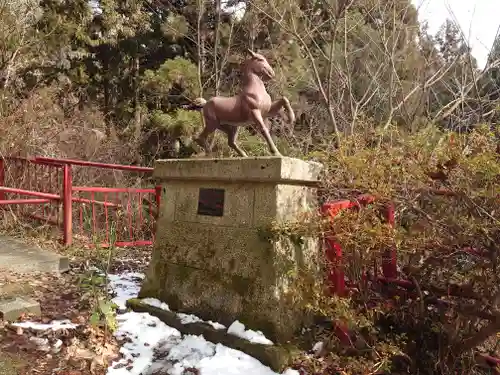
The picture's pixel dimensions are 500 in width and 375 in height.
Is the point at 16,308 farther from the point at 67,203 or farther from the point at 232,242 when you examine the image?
the point at 67,203

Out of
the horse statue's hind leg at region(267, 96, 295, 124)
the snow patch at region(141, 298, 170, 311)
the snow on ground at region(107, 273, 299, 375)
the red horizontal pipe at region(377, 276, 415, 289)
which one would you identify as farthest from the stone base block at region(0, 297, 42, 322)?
the red horizontal pipe at region(377, 276, 415, 289)

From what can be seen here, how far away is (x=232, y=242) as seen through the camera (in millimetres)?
3125

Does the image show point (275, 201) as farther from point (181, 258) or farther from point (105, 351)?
point (105, 351)

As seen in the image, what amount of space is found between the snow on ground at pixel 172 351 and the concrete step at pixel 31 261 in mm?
1236

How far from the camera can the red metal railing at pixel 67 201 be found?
17.7 ft

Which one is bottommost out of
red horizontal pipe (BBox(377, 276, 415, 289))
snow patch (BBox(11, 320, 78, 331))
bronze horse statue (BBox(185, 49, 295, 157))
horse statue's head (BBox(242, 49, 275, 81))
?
snow patch (BBox(11, 320, 78, 331))

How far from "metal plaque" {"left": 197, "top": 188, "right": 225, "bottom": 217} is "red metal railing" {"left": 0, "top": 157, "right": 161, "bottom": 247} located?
6.69 feet

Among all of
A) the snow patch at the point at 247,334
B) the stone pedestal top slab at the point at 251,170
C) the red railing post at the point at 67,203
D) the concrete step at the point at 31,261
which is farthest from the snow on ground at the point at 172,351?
the red railing post at the point at 67,203

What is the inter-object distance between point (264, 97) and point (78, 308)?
2.22m

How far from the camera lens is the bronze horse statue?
10.6 feet

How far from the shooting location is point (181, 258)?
136 inches

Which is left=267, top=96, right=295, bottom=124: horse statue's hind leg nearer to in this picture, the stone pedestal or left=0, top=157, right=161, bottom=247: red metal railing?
the stone pedestal

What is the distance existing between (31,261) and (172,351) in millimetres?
2110

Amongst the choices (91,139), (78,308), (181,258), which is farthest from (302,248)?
(91,139)
